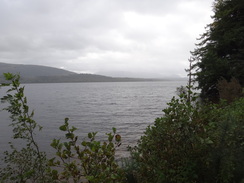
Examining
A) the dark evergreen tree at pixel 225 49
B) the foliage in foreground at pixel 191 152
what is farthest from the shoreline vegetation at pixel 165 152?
the dark evergreen tree at pixel 225 49

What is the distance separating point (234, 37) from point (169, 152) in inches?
889

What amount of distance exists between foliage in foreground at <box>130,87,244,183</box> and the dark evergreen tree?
1965 cm

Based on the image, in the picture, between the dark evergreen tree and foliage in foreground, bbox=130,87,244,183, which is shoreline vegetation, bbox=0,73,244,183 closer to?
foliage in foreground, bbox=130,87,244,183

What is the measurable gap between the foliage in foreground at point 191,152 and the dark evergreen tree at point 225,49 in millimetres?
19654

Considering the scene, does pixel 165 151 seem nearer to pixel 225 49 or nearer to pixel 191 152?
pixel 191 152

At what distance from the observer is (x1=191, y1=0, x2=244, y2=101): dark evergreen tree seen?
21.2 meters

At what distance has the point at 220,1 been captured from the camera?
24875 mm

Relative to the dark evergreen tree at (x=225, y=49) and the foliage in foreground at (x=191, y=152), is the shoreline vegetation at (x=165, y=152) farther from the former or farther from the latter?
the dark evergreen tree at (x=225, y=49)

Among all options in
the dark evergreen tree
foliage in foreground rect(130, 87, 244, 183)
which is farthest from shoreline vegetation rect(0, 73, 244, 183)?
the dark evergreen tree

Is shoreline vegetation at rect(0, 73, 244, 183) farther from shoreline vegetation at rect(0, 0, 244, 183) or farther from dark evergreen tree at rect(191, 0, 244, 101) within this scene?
dark evergreen tree at rect(191, 0, 244, 101)

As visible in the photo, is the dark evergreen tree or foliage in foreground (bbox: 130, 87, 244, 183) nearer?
foliage in foreground (bbox: 130, 87, 244, 183)

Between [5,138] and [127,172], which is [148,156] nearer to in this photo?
[127,172]

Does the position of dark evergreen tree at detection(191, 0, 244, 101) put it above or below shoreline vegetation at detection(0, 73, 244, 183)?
above

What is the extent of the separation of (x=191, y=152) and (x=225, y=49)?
24545 mm
